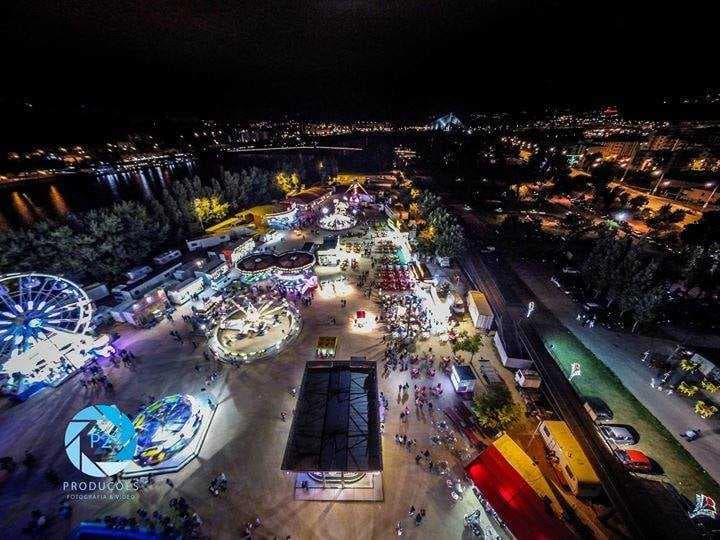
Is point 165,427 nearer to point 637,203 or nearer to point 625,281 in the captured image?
point 625,281

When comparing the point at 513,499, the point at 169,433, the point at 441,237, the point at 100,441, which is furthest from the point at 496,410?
the point at 100,441

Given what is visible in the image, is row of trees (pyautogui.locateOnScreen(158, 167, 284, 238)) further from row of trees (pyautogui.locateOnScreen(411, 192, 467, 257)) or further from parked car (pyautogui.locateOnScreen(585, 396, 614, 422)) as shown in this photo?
parked car (pyautogui.locateOnScreen(585, 396, 614, 422))

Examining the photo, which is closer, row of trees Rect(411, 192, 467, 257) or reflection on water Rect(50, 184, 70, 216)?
row of trees Rect(411, 192, 467, 257)

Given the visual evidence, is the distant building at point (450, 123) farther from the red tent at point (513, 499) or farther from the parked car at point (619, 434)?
the red tent at point (513, 499)

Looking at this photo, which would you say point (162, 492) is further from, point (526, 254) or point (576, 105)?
point (576, 105)

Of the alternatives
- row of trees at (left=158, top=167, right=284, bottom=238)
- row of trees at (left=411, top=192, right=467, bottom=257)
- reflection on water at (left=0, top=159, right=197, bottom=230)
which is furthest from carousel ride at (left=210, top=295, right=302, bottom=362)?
reflection on water at (left=0, top=159, right=197, bottom=230)

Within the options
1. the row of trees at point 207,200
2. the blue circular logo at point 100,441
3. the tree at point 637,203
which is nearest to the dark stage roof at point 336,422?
the blue circular logo at point 100,441
